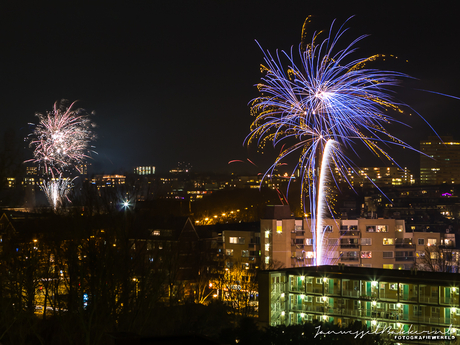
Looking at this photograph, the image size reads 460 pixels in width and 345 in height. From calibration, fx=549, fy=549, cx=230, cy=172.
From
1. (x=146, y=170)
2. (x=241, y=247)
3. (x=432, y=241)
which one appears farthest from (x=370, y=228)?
(x=146, y=170)

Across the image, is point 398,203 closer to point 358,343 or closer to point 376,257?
point 376,257

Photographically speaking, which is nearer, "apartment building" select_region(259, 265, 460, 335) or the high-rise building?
"apartment building" select_region(259, 265, 460, 335)

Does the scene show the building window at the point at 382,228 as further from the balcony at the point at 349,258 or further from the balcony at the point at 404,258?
the balcony at the point at 349,258

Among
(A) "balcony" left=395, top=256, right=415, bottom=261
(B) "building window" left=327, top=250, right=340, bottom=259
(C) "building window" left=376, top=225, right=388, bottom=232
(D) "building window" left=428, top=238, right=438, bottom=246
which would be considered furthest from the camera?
(D) "building window" left=428, top=238, right=438, bottom=246

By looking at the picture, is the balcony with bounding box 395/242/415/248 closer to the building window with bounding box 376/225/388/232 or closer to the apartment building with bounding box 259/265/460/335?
the building window with bounding box 376/225/388/232

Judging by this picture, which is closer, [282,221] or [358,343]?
[358,343]

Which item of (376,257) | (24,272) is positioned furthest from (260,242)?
(24,272)

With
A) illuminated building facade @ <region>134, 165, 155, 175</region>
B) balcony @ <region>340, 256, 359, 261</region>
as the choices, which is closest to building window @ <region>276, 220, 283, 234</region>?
balcony @ <region>340, 256, 359, 261</region>
